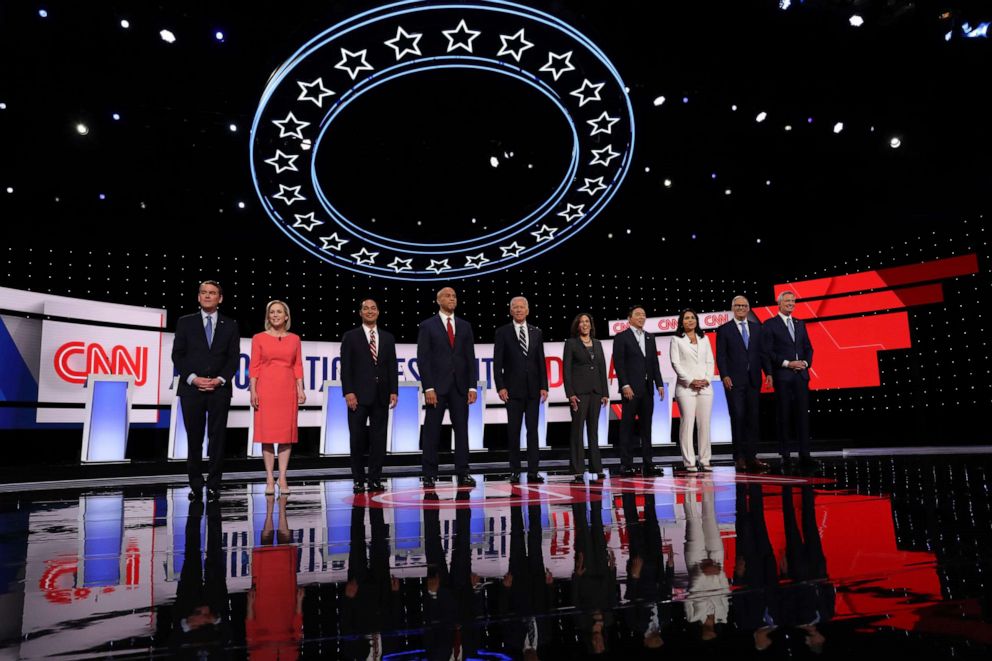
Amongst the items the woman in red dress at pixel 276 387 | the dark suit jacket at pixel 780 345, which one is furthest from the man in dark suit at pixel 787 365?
the woman in red dress at pixel 276 387

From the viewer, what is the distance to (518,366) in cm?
546

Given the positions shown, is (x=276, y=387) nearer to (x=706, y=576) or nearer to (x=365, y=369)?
(x=365, y=369)

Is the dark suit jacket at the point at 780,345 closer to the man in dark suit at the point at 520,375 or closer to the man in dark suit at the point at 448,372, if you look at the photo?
the man in dark suit at the point at 520,375

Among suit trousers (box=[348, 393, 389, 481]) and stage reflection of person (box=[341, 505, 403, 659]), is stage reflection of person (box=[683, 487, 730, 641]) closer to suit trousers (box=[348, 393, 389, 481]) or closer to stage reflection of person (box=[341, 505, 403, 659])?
stage reflection of person (box=[341, 505, 403, 659])

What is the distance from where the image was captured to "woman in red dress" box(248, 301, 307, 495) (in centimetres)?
452

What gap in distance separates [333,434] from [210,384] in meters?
3.70

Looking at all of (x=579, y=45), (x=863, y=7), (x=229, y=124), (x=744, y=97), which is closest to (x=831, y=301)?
(x=744, y=97)

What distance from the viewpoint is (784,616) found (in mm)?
1253

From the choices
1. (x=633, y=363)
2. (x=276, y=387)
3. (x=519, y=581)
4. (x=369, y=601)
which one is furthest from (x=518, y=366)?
(x=369, y=601)

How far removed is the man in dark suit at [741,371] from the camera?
5.96 m

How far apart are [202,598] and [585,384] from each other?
4333mm

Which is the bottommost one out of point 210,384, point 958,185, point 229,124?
point 210,384

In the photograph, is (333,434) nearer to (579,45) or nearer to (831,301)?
(579,45)

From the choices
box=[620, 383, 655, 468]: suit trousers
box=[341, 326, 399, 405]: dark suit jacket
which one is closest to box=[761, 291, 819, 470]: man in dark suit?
box=[620, 383, 655, 468]: suit trousers
